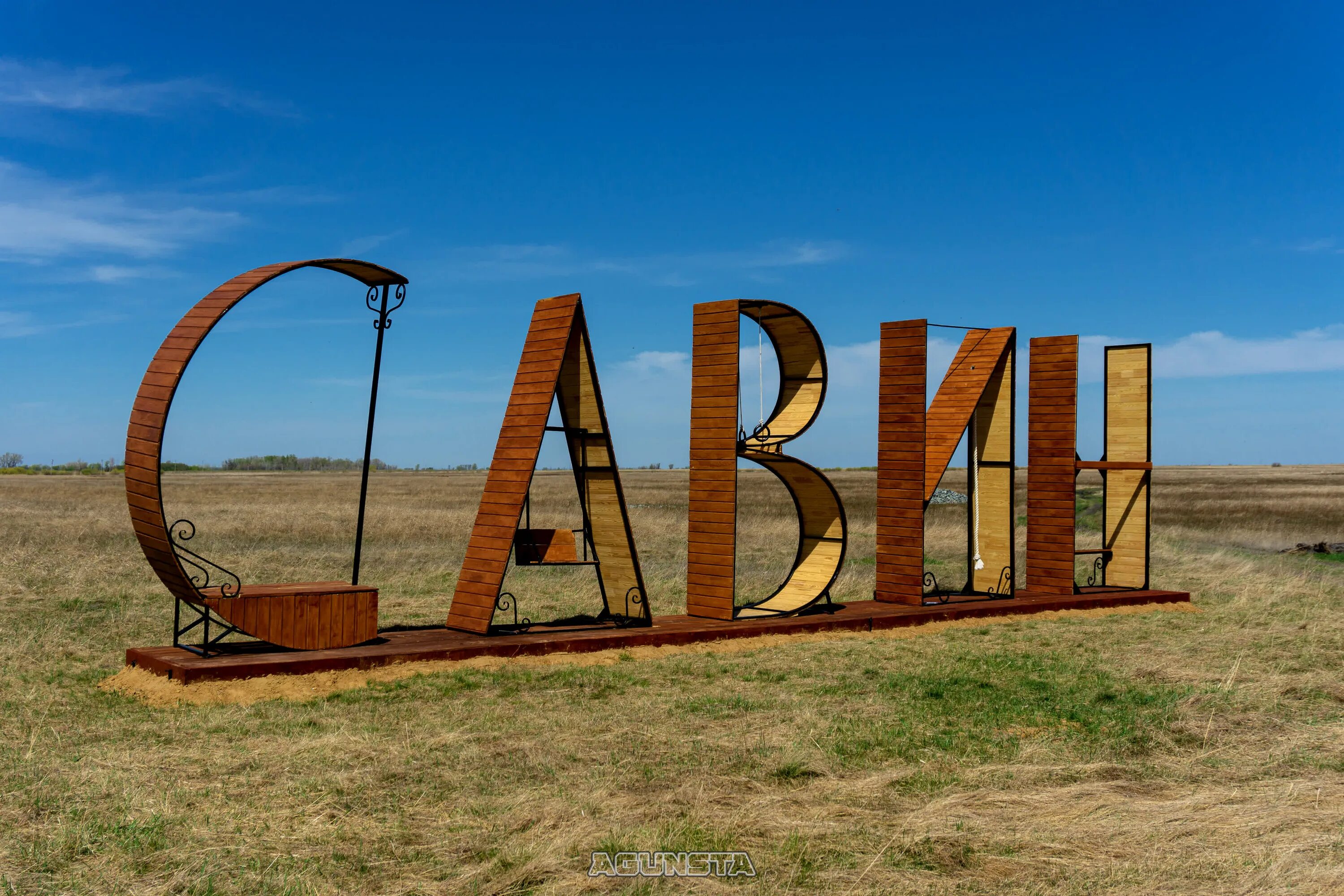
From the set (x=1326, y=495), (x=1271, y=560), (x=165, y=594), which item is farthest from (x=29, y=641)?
(x=1326, y=495)

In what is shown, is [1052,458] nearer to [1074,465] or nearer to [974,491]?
[1074,465]

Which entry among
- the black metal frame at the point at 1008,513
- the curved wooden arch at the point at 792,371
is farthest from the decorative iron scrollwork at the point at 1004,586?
the curved wooden arch at the point at 792,371

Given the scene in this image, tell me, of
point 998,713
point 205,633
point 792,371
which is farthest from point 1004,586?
point 205,633

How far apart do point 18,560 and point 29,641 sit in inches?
302

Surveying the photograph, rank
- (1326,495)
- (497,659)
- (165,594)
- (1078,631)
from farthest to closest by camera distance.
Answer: (1326,495)
(165,594)
(1078,631)
(497,659)

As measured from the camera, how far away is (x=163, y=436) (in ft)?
28.2

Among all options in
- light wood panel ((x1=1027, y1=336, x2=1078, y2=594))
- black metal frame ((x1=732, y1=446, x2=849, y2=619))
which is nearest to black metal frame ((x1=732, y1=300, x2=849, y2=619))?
black metal frame ((x1=732, y1=446, x2=849, y2=619))

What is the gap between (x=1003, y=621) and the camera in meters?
13.7

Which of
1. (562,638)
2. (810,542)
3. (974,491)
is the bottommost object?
(562,638)

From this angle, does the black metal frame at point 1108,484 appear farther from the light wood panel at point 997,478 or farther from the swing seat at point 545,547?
the swing seat at point 545,547

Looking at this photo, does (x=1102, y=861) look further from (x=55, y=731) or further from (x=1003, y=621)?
(x=1003, y=621)

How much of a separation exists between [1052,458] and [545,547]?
26.7ft

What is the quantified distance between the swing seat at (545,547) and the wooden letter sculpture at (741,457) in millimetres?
1549

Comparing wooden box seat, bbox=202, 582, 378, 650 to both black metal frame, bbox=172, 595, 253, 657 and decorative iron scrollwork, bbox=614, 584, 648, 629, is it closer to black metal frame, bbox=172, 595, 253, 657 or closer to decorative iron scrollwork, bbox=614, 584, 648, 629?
black metal frame, bbox=172, 595, 253, 657
